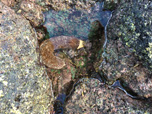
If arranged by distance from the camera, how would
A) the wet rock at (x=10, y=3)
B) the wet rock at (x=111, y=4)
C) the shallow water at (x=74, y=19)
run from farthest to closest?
the shallow water at (x=74, y=19), the wet rock at (x=111, y=4), the wet rock at (x=10, y=3)

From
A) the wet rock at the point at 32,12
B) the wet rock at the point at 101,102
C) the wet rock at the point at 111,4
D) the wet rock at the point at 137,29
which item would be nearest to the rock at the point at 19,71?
the wet rock at the point at 32,12

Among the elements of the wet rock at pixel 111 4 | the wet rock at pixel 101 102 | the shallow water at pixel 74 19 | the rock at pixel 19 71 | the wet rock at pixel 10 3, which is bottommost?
the wet rock at pixel 101 102

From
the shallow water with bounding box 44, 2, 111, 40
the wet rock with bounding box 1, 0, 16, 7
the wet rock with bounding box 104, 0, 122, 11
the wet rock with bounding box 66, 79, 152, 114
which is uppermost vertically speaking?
the wet rock with bounding box 104, 0, 122, 11

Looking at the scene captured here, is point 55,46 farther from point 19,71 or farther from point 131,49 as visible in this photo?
point 131,49

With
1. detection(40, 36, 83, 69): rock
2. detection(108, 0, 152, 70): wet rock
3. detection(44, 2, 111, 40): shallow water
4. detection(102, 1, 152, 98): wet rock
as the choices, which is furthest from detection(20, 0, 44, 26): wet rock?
detection(108, 0, 152, 70): wet rock

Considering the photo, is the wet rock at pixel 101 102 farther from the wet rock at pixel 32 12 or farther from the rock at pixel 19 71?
the wet rock at pixel 32 12

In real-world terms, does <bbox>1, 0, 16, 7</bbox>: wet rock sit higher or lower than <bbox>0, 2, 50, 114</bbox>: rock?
higher

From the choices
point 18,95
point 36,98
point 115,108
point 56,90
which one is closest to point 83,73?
point 56,90

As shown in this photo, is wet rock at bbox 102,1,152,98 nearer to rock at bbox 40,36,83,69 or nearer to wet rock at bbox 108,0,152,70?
wet rock at bbox 108,0,152,70
